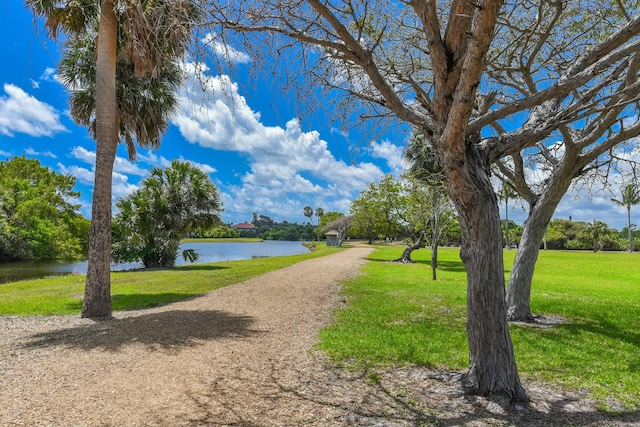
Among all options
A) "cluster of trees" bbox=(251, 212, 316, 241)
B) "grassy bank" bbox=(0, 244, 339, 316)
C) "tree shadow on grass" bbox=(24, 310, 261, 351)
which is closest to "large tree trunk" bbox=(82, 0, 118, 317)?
"tree shadow on grass" bbox=(24, 310, 261, 351)

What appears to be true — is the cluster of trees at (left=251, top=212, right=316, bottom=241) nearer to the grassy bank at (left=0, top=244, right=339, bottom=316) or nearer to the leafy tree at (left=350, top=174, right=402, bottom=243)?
the leafy tree at (left=350, top=174, right=402, bottom=243)

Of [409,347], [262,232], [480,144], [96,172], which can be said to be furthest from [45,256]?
[262,232]

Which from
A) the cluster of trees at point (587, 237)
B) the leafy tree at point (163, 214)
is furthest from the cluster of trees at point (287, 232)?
the leafy tree at point (163, 214)

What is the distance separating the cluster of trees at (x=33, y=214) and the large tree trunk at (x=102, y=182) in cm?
2315

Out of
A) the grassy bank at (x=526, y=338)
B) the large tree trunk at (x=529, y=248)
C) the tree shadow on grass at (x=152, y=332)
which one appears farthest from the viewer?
the large tree trunk at (x=529, y=248)

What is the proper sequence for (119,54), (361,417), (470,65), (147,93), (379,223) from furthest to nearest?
(379,223) → (147,93) → (119,54) → (361,417) → (470,65)

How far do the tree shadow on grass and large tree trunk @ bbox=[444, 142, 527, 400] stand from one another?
3996 mm

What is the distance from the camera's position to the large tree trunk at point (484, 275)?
3883mm

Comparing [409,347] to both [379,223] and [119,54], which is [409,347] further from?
[379,223]

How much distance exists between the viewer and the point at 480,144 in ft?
14.0

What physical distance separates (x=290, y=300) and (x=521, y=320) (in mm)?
5581

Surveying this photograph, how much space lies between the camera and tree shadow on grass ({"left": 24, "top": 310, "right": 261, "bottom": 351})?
590cm

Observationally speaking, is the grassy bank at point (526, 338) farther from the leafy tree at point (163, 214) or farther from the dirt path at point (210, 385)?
the leafy tree at point (163, 214)

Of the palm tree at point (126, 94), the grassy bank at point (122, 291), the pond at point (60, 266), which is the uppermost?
the palm tree at point (126, 94)
